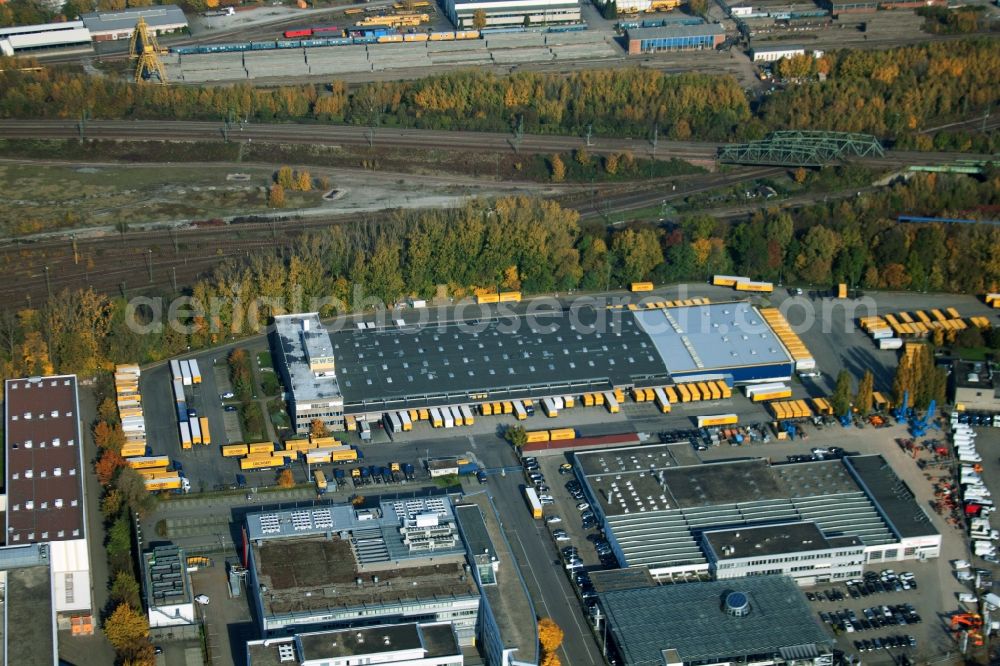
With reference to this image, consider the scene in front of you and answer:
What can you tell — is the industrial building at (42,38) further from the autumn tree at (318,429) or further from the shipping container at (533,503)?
the shipping container at (533,503)

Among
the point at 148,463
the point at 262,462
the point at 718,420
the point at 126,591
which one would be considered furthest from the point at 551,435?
the point at 126,591

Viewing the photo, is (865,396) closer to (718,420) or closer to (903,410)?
(903,410)

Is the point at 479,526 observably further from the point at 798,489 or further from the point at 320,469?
the point at 798,489

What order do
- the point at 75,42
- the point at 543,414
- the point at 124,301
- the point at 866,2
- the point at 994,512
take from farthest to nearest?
the point at 866,2
the point at 75,42
the point at 124,301
the point at 543,414
the point at 994,512

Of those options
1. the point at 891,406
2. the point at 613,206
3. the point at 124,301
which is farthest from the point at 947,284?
the point at 124,301

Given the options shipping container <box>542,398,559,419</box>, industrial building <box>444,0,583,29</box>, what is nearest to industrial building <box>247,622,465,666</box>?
shipping container <box>542,398,559,419</box>

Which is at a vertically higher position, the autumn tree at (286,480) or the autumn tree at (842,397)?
the autumn tree at (842,397)

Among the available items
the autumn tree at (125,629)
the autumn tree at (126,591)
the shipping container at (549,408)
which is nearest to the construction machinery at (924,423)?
the shipping container at (549,408)
